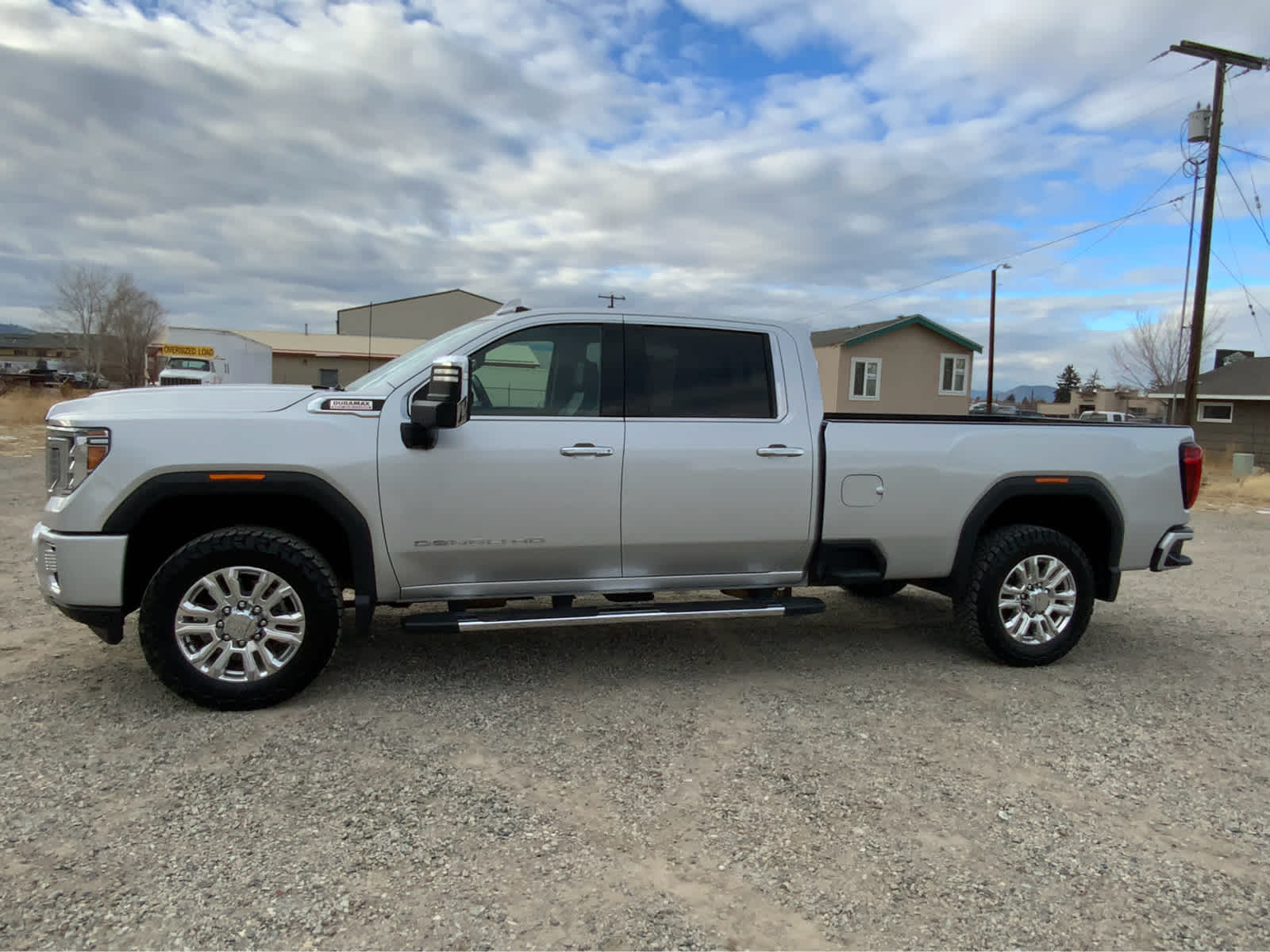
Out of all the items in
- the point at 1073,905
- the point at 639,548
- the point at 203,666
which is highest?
the point at 639,548

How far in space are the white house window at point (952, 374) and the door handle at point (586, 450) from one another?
33542 mm

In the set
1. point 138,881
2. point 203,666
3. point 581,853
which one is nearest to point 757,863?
point 581,853

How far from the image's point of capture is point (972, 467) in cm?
492

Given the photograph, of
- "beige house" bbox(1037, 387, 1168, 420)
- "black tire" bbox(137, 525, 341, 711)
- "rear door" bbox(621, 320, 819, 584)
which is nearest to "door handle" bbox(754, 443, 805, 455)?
"rear door" bbox(621, 320, 819, 584)

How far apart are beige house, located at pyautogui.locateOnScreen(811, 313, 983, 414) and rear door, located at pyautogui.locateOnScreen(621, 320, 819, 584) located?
2969 centimetres

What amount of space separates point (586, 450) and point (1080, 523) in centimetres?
328

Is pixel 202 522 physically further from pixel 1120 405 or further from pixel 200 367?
pixel 1120 405

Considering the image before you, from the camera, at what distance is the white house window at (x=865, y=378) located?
112ft

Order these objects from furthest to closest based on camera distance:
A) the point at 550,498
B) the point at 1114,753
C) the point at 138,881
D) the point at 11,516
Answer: the point at 11,516 < the point at 550,498 < the point at 1114,753 < the point at 138,881

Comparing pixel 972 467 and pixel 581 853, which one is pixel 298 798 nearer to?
pixel 581 853

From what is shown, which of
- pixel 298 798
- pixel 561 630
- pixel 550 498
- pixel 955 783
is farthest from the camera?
pixel 561 630

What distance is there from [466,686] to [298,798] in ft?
4.36

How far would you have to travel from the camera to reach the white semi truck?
99.2 feet

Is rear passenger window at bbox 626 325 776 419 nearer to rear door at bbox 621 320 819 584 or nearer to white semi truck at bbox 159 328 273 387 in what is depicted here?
→ rear door at bbox 621 320 819 584
